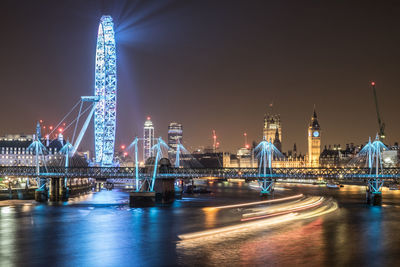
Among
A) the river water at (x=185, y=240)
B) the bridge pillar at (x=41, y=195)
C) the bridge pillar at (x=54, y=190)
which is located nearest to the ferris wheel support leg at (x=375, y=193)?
the river water at (x=185, y=240)

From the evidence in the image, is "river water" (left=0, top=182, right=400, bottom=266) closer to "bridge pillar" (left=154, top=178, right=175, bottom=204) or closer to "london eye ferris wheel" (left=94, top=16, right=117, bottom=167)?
"bridge pillar" (left=154, top=178, right=175, bottom=204)

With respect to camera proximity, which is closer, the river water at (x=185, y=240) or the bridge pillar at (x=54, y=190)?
the river water at (x=185, y=240)

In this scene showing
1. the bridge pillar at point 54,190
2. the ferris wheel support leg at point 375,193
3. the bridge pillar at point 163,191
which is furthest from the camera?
the bridge pillar at point 54,190

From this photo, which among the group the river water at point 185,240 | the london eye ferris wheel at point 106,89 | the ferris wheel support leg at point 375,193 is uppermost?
the london eye ferris wheel at point 106,89

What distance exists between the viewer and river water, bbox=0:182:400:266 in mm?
32812

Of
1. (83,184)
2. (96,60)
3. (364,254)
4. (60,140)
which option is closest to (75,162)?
(83,184)

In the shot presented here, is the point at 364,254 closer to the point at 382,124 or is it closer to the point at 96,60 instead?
the point at 96,60

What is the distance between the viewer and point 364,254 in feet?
115

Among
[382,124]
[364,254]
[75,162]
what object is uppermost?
[382,124]

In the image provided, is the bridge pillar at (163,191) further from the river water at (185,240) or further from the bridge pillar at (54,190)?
the bridge pillar at (54,190)

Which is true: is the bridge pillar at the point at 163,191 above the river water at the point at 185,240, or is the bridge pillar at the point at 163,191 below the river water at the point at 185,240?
above

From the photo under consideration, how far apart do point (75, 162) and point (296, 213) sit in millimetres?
53194

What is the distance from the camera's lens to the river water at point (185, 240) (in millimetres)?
32812

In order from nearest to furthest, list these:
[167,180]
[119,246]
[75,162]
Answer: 1. [119,246]
2. [167,180]
3. [75,162]
